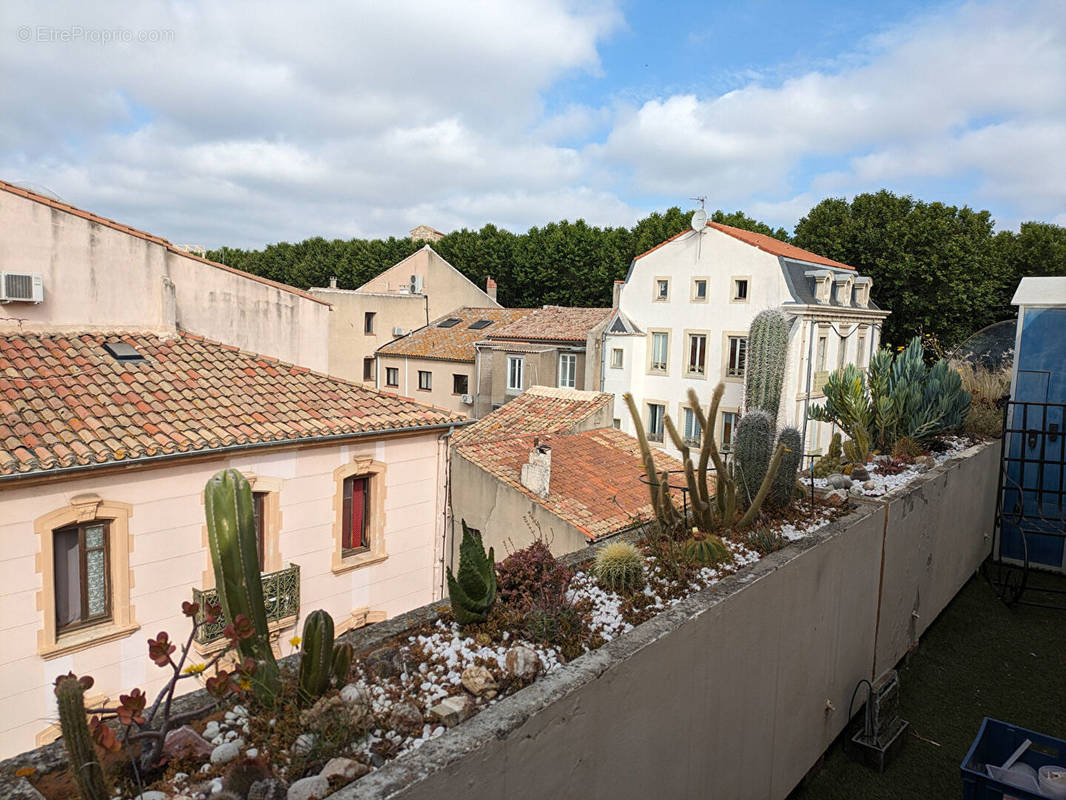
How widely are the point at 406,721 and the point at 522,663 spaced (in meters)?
0.72

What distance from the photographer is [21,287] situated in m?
9.98

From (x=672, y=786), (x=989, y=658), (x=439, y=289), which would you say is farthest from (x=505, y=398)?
(x=672, y=786)

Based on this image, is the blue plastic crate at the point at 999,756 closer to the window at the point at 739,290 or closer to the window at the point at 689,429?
the window at the point at 739,290

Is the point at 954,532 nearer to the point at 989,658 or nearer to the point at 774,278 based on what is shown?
the point at 989,658

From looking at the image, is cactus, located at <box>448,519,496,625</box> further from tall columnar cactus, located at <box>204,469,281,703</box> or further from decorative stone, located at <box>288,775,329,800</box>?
decorative stone, located at <box>288,775,329,800</box>

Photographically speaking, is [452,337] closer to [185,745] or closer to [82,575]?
[82,575]

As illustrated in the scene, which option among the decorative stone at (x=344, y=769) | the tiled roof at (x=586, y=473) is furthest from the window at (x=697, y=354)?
the decorative stone at (x=344, y=769)

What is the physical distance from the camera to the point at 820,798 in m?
5.84

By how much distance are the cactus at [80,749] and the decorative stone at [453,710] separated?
4.40ft

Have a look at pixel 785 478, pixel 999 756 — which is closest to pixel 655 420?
pixel 785 478

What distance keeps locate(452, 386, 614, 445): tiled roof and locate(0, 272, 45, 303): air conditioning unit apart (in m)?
8.58

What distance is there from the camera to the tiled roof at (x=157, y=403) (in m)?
8.05

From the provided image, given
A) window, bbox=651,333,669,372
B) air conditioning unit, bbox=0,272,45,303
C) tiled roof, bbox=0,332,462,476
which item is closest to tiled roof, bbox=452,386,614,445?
tiled roof, bbox=0,332,462,476

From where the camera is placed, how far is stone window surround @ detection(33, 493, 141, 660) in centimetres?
779
